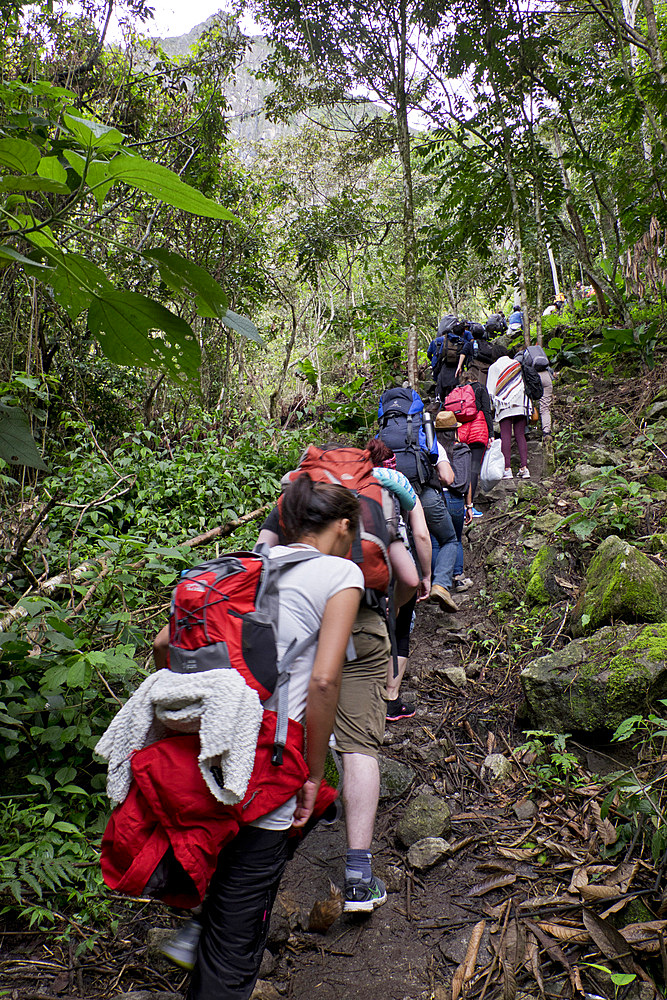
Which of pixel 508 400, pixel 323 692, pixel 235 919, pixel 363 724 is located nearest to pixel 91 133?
pixel 323 692

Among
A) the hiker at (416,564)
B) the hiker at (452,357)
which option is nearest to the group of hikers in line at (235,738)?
the hiker at (416,564)

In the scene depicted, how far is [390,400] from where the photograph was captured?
4688 mm

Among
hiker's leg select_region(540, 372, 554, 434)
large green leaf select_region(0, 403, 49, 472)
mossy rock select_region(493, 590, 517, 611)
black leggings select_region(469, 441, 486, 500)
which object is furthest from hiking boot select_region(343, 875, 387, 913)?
hiker's leg select_region(540, 372, 554, 434)

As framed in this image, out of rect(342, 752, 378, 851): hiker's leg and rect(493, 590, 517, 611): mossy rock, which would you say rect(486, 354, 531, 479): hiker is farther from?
rect(342, 752, 378, 851): hiker's leg

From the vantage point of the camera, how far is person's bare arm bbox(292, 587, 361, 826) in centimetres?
169

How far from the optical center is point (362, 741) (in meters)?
2.63

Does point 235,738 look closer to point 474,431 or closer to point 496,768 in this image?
point 496,768

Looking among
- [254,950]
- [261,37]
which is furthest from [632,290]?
[254,950]

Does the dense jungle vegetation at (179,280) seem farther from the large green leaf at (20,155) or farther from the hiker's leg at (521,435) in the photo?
the hiker's leg at (521,435)

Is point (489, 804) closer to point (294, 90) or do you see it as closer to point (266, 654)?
point (266, 654)

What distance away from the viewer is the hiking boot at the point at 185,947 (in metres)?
1.62

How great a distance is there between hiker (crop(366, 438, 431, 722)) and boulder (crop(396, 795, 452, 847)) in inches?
30.3

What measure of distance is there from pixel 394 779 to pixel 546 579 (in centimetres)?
201

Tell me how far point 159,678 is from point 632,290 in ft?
36.5
